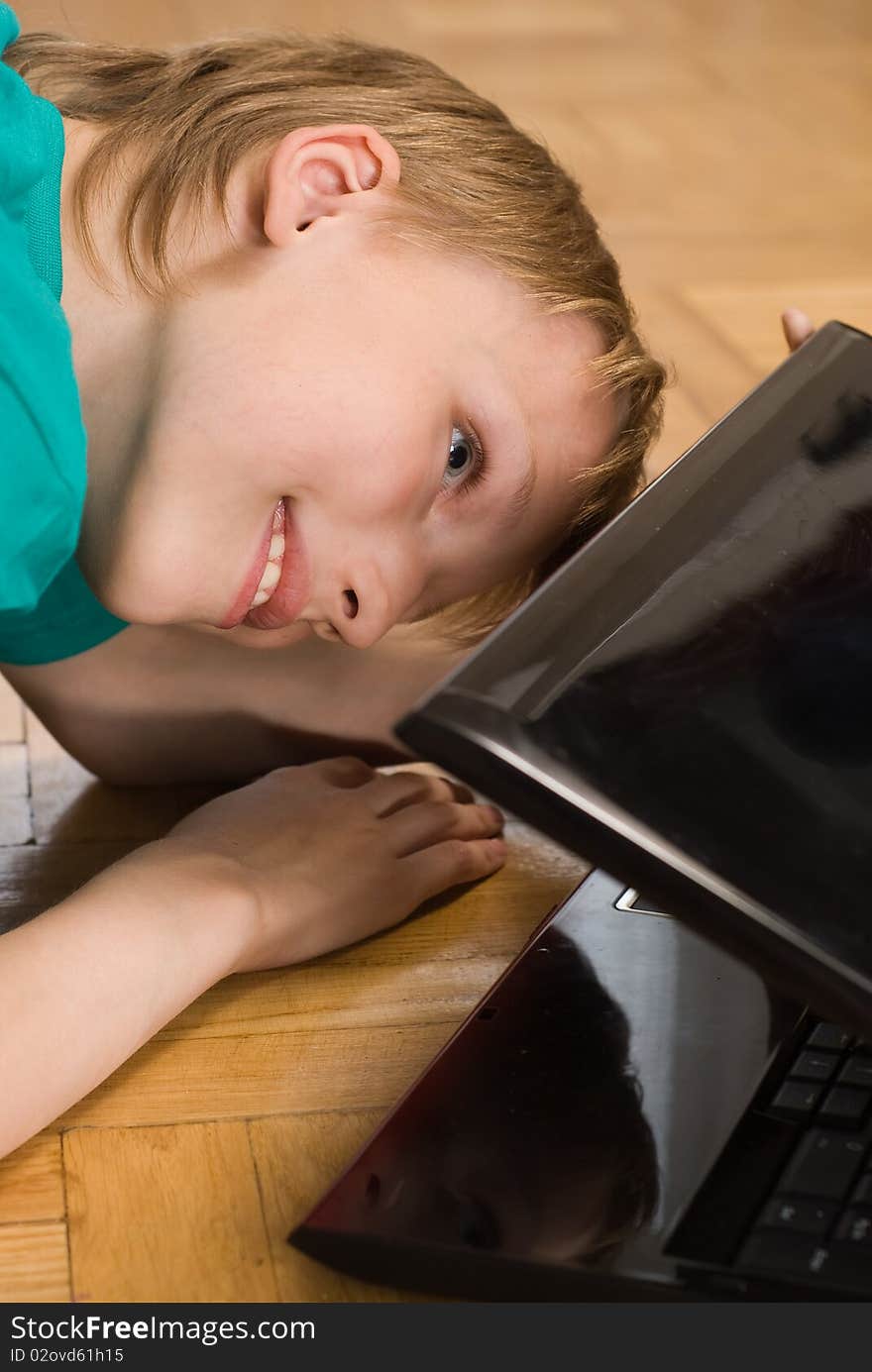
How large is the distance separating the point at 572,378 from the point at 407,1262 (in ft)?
1.13

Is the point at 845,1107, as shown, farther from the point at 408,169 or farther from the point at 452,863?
the point at 408,169

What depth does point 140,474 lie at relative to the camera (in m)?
0.61

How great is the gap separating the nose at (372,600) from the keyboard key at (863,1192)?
30cm

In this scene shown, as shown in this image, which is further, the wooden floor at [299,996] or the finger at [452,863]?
the finger at [452,863]

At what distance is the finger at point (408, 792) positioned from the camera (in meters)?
0.65

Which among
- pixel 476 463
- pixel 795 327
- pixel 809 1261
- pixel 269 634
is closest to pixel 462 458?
pixel 476 463

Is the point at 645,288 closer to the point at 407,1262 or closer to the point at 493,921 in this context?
the point at 493,921

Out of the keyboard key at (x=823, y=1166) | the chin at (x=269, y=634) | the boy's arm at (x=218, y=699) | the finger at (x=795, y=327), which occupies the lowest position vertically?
the boy's arm at (x=218, y=699)

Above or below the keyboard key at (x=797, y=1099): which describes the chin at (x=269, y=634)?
below

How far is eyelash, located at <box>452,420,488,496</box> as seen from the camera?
1.98 ft

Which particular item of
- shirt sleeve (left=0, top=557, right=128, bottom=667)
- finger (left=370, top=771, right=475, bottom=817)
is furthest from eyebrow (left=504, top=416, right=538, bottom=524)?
shirt sleeve (left=0, top=557, right=128, bottom=667)

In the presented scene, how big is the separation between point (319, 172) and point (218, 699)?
241 mm

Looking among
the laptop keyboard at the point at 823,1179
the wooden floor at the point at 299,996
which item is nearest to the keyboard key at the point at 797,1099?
the laptop keyboard at the point at 823,1179

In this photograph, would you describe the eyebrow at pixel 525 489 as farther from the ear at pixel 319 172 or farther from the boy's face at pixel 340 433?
the ear at pixel 319 172
